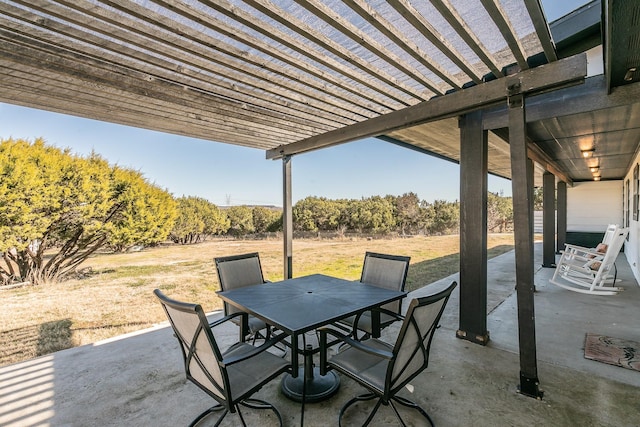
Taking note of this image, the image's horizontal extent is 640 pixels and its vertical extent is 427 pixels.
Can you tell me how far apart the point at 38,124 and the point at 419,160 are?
18869 millimetres

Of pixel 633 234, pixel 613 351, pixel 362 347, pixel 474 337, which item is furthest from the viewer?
pixel 633 234

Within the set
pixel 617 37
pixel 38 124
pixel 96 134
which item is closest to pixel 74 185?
pixel 38 124

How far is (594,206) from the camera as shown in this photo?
10141 mm

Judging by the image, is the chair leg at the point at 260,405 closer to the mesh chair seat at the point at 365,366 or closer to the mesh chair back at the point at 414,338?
the mesh chair seat at the point at 365,366

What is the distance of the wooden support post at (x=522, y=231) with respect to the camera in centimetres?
232

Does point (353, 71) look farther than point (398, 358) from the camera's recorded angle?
Yes

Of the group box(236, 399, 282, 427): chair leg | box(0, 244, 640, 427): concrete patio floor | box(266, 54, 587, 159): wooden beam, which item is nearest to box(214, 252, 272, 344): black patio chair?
box(0, 244, 640, 427): concrete patio floor

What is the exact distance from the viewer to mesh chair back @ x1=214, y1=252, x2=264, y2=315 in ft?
10.2

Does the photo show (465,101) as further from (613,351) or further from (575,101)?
(613,351)

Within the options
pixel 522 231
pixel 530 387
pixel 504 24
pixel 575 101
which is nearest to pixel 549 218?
pixel 575 101

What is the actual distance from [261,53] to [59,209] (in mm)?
6971

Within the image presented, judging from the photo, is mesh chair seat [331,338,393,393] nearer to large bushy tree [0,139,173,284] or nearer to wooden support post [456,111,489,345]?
wooden support post [456,111,489,345]

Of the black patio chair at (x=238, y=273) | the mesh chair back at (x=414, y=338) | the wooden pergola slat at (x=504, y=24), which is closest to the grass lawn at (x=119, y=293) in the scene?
the black patio chair at (x=238, y=273)

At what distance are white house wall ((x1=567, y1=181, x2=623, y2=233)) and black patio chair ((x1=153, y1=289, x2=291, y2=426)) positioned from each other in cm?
1264
